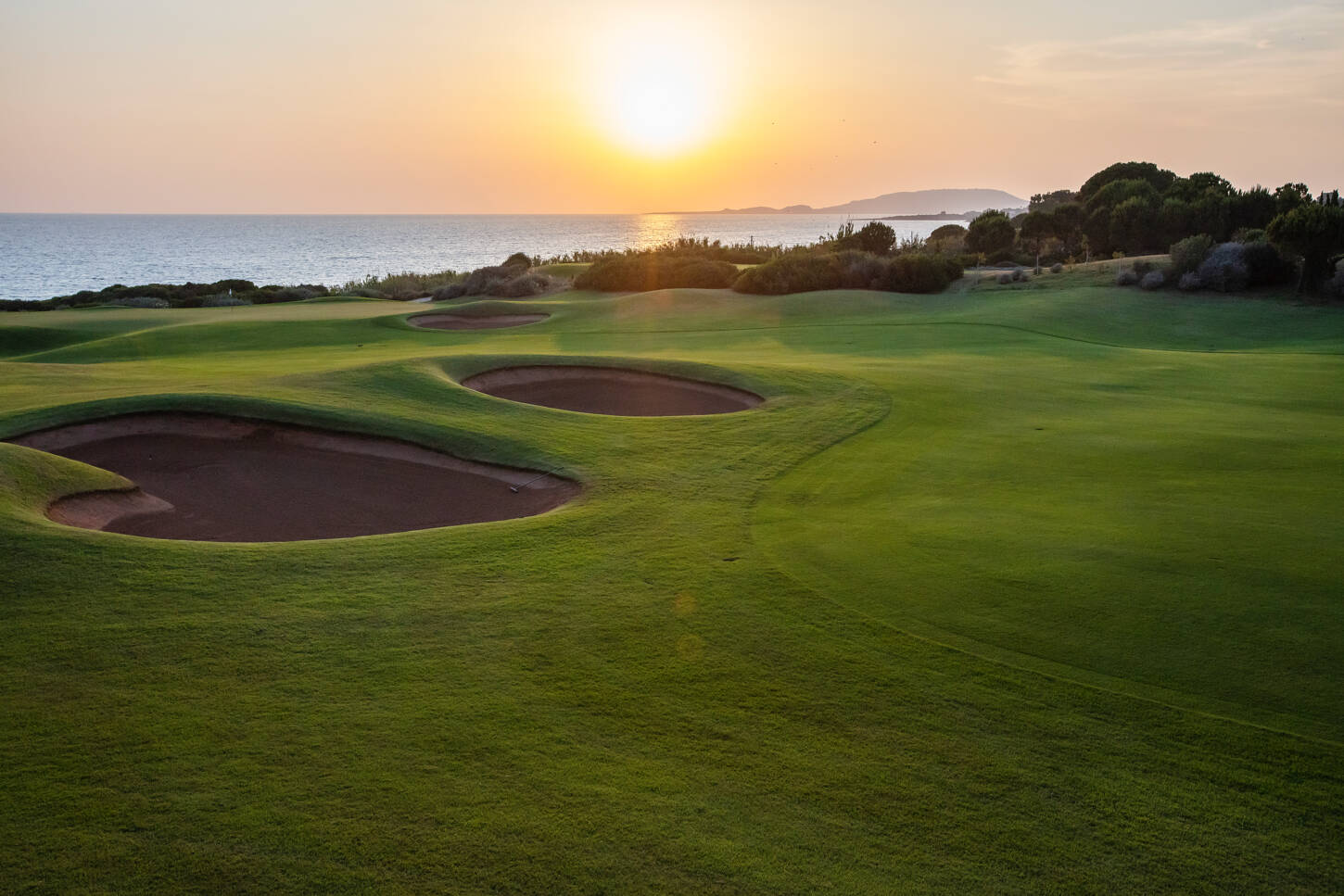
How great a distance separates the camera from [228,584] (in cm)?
921

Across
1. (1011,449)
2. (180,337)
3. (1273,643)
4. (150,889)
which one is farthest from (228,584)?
(180,337)

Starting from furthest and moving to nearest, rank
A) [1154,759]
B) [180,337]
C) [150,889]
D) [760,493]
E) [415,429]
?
[180,337]
[415,429]
[760,493]
[1154,759]
[150,889]

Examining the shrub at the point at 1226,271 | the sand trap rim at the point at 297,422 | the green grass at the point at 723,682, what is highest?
the shrub at the point at 1226,271

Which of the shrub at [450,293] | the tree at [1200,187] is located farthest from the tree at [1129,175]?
the shrub at [450,293]

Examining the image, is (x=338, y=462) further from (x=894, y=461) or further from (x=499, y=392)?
(x=894, y=461)

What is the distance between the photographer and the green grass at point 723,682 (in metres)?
5.28

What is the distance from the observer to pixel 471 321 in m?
38.8

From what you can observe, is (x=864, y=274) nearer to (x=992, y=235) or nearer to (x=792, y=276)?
(x=792, y=276)

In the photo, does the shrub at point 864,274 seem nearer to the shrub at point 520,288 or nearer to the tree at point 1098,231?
the shrub at point 520,288

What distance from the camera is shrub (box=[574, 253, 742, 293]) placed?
5066 cm

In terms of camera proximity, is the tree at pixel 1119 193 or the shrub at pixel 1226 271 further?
the tree at pixel 1119 193

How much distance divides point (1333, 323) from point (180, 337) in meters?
38.7

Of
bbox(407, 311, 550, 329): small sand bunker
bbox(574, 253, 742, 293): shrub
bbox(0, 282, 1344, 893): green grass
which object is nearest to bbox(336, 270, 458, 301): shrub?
bbox(574, 253, 742, 293): shrub

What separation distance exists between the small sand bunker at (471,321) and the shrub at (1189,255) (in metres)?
26.4
